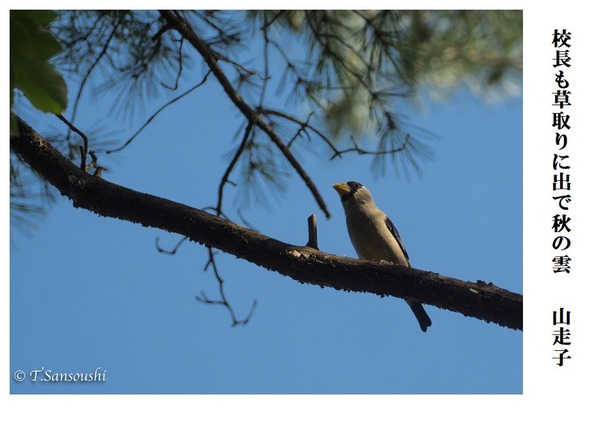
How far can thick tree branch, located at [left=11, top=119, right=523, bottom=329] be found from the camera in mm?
2459

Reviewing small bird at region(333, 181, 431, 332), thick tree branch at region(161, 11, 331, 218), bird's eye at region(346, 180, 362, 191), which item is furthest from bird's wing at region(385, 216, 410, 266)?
thick tree branch at region(161, 11, 331, 218)

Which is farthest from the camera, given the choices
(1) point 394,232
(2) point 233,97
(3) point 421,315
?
(1) point 394,232

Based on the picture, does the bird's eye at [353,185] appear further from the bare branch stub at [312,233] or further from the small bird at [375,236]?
the bare branch stub at [312,233]

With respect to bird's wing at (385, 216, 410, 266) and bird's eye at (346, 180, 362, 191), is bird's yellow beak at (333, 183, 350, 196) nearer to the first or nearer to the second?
bird's eye at (346, 180, 362, 191)

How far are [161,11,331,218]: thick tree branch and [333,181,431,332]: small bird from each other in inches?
31.3

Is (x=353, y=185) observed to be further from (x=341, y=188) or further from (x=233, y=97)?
(x=233, y=97)

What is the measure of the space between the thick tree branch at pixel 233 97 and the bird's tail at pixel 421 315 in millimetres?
1089

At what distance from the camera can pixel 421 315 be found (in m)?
4.09

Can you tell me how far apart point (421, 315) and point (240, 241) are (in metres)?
1.94

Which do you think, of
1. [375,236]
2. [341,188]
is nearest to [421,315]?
[375,236]

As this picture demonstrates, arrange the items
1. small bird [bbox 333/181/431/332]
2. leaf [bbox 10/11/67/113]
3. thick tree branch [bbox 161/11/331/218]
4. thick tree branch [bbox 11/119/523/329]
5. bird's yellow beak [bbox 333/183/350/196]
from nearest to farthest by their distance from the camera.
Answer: leaf [bbox 10/11/67/113] → thick tree branch [bbox 11/119/523/329] → thick tree branch [bbox 161/11/331/218] → small bird [bbox 333/181/431/332] → bird's yellow beak [bbox 333/183/350/196]

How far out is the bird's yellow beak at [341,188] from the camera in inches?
178

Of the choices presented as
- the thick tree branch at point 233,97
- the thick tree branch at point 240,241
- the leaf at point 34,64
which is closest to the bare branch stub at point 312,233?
the thick tree branch at point 240,241
